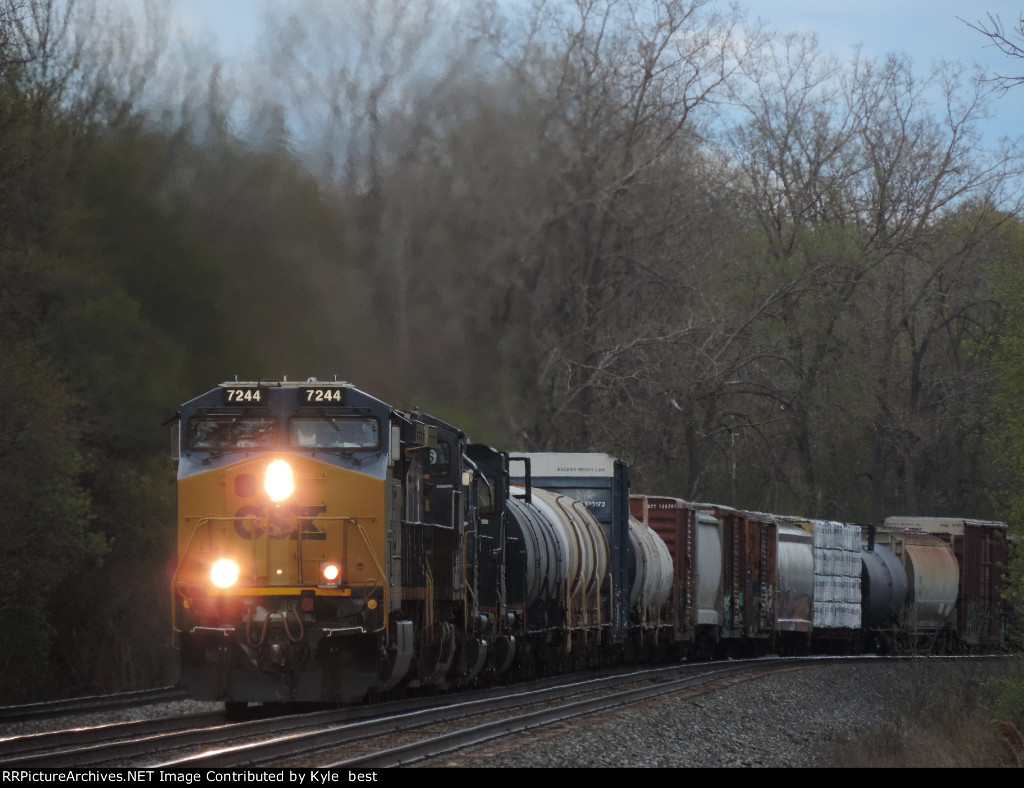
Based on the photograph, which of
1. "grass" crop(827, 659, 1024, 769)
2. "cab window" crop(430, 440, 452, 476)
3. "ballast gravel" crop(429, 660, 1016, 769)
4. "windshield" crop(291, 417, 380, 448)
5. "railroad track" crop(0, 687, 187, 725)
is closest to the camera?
"ballast gravel" crop(429, 660, 1016, 769)

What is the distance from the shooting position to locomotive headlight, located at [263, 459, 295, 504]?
15.7 m

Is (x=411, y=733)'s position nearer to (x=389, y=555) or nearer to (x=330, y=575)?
(x=330, y=575)

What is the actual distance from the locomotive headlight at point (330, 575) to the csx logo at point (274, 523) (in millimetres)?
326

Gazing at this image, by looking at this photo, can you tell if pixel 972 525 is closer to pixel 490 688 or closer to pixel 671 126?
pixel 671 126

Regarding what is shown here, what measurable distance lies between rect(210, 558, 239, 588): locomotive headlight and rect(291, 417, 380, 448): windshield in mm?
1460

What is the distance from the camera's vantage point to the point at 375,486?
51.6 ft

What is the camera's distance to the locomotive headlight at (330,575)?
15586mm

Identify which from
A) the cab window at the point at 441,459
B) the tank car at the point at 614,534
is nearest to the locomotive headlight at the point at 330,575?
the cab window at the point at 441,459

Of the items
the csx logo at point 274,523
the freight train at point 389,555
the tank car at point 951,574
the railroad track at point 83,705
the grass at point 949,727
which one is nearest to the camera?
the grass at point 949,727

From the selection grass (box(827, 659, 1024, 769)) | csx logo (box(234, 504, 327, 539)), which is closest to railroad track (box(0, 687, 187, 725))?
csx logo (box(234, 504, 327, 539))

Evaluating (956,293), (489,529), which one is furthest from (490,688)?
(956,293)

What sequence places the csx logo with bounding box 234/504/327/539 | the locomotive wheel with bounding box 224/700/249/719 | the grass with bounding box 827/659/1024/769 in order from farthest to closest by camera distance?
1. the locomotive wheel with bounding box 224/700/249/719
2. the csx logo with bounding box 234/504/327/539
3. the grass with bounding box 827/659/1024/769

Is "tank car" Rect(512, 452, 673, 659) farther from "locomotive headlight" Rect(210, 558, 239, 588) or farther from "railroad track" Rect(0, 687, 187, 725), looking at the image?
"locomotive headlight" Rect(210, 558, 239, 588)

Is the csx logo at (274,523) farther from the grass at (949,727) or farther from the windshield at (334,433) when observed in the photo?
the grass at (949,727)
